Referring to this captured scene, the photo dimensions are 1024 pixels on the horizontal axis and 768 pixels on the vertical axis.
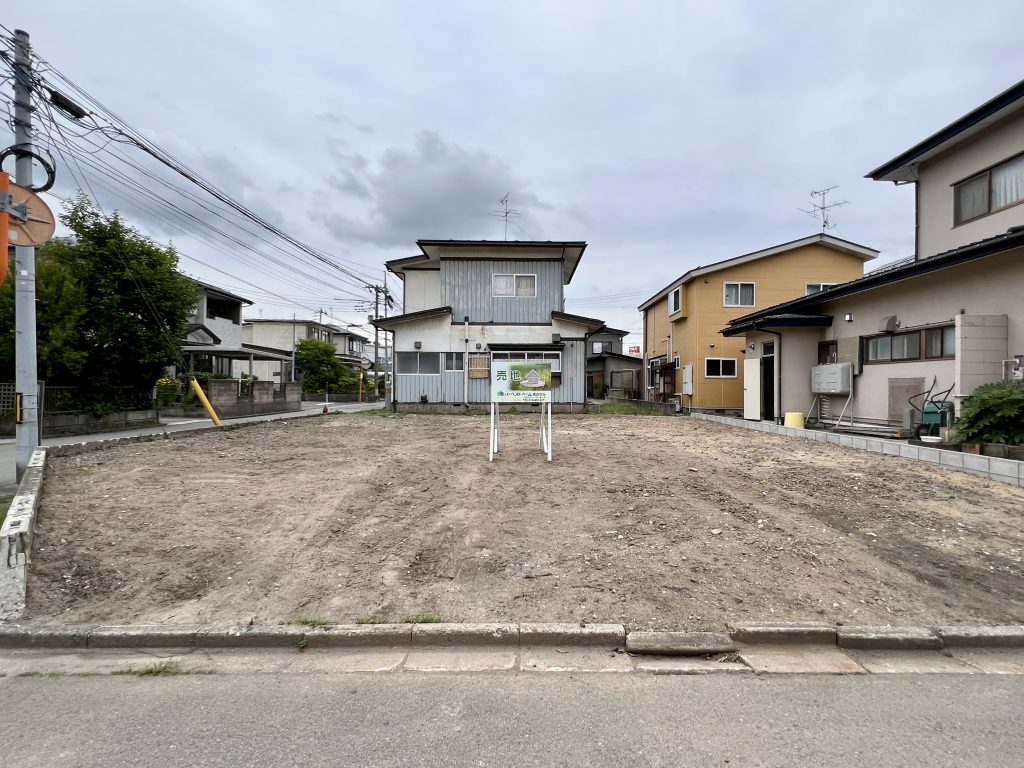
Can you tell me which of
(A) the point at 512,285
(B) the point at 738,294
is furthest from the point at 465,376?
(B) the point at 738,294

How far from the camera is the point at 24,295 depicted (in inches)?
280

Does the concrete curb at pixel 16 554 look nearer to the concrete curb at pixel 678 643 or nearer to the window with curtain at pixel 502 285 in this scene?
the concrete curb at pixel 678 643

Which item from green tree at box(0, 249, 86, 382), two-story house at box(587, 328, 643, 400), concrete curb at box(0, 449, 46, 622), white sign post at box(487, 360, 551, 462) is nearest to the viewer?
concrete curb at box(0, 449, 46, 622)

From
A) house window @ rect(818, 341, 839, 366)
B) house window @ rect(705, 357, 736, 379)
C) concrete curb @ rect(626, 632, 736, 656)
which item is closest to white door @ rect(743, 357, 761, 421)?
house window @ rect(818, 341, 839, 366)

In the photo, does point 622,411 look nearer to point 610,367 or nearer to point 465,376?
point 465,376

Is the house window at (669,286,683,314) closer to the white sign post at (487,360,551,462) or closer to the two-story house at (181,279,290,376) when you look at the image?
the white sign post at (487,360,551,462)

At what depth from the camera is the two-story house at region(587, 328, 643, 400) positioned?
30016mm

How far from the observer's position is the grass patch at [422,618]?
10.2 ft

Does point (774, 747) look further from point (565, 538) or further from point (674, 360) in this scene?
point (674, 360)

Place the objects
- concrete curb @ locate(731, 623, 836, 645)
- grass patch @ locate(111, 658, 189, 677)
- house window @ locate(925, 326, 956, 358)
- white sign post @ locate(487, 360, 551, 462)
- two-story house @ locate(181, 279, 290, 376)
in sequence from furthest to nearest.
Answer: two-story house @ locate(181, 279, 290, 376) → house window @ locate(925, 326, 956, 358) → white sign post @ locate(487, 360, 551, 462) → concrete curb @ locate(731, 623, 836, 645) → grass patch @ locate(111, 658, 189, 677)

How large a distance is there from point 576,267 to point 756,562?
1741 centimetres

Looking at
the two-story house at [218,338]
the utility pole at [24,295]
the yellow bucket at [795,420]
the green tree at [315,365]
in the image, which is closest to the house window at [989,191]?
the yellow bucket at [795,420]

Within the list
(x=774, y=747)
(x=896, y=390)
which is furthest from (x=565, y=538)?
(x=896, y=390)

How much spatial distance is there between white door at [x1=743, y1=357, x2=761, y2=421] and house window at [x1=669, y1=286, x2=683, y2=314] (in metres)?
5.92
